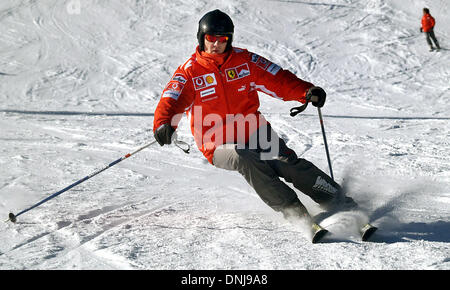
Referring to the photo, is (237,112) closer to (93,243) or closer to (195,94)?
(195,94)

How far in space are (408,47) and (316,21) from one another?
2.92m

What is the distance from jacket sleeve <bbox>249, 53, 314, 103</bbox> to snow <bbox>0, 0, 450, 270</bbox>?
3.32ft

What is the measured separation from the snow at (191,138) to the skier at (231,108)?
38cm

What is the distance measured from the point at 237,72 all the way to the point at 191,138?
3.22 meters

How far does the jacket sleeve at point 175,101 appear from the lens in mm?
3852

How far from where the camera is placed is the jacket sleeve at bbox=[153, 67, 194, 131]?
3852mm

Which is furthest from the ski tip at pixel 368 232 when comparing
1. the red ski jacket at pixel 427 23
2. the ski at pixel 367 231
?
the red ski jacket at pixel 427 23

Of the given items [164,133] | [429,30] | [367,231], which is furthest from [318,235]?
[429,30]

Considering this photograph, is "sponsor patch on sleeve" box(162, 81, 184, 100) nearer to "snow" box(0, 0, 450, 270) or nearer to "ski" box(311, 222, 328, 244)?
"snow" box(0, 0, 450, 270)

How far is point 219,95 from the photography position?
4059mm

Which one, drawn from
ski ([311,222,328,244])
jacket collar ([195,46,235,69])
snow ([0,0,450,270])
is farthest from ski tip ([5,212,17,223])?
ski ([311,222,328,244])

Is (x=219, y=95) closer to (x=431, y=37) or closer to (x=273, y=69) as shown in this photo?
(x=273, y=69)

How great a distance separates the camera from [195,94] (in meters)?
4.05

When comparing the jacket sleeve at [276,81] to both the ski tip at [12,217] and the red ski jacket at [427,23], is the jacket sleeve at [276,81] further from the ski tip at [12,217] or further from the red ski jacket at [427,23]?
the red ski jacket at [427,23]
